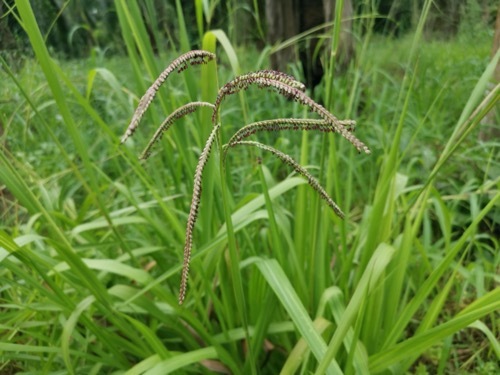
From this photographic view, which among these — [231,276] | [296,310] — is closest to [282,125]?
[296,310]

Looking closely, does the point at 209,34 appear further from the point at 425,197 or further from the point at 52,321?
the point at 52,321

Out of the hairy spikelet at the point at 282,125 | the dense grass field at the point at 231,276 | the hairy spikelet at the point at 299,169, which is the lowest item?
the dense grass field at the point at 231,276

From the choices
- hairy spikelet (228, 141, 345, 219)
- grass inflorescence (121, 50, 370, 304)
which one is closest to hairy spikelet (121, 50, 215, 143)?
grass inflorescence (121, 50, 370, 304)

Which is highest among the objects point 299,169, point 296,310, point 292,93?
point 292,93

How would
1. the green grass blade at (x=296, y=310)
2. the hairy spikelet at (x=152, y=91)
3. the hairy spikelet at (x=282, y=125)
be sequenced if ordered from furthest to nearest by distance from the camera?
the green grass blade at (x=296, y=310), the hairy spikelet at (x=282, y=125), the hairy spikelet at (x=152, y=91)

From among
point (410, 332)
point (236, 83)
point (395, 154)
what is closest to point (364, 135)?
point (410, 332)

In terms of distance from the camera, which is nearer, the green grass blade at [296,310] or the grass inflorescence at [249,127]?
the grass inflorescence at [249,127]

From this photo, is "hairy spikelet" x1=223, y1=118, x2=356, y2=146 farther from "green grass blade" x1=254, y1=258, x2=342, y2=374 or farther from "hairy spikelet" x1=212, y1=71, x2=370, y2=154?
"green grass blade" x1=254, y1=258, x2=342, y2=374

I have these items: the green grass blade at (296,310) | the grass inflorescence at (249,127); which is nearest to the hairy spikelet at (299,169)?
the grass inflorescence at (249,127)

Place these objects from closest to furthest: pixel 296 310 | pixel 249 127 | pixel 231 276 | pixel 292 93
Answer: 1. pixel 292 93
2. pixel 249 127
3. pixel 296 310
4. pixel 231 276

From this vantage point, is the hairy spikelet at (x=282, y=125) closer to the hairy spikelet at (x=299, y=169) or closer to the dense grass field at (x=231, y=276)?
the hairy spikelet at (x=299, y=169)

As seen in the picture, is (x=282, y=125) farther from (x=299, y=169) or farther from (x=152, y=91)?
(x=152, y=91)

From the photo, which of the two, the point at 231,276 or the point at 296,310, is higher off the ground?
the point at 296,310
